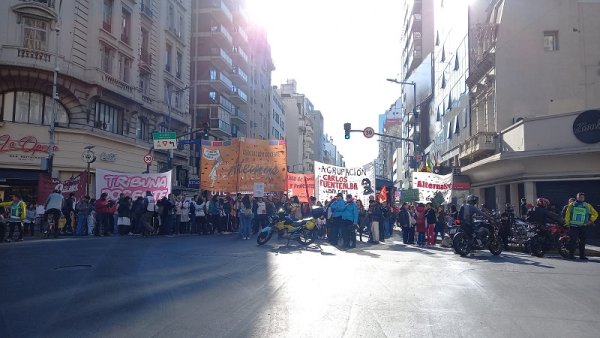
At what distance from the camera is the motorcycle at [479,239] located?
14.2 m

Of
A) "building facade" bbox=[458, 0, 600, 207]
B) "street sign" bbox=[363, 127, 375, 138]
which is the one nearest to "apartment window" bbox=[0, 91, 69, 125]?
"street sign" bbox=[363, 127, 375, 138]

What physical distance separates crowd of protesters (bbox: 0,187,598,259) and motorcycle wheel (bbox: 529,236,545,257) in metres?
1.35

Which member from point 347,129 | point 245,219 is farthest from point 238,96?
point 245,219

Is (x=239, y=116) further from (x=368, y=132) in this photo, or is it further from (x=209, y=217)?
(x=209, y=217)

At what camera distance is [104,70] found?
3262cm

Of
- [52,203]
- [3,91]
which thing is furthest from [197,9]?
[52,203]

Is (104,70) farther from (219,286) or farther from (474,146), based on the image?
(219,286)

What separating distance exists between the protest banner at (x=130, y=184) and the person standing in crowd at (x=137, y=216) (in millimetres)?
1496

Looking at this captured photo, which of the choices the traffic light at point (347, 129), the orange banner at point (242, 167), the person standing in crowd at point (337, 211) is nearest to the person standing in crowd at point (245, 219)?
the person standing in crowd at point (337, 211)

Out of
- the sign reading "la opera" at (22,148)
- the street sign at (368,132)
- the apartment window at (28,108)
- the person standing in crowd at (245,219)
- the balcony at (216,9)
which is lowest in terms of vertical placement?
the person standing in crowd at (245,219)

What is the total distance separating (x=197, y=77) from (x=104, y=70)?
23.2 metres

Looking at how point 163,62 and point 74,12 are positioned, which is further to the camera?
point 163,62

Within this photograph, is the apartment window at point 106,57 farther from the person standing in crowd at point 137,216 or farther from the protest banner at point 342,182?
the protest banner at point 342,182

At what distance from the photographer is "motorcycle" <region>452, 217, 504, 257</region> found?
14.2m
